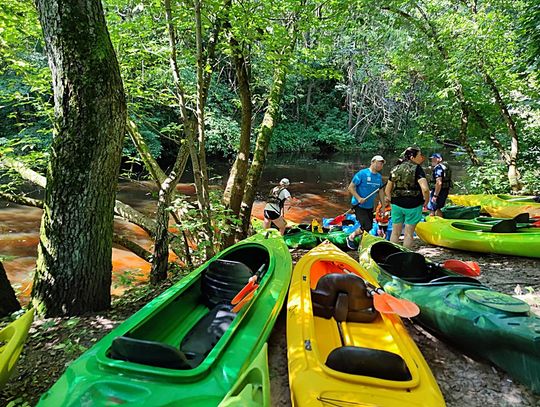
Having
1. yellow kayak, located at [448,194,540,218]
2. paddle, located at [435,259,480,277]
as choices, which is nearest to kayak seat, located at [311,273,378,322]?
paddle, located at [435,259,480,277]

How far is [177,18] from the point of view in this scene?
14.8 ft

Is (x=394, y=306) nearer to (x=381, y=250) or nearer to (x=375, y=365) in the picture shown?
(x=375, y=365)

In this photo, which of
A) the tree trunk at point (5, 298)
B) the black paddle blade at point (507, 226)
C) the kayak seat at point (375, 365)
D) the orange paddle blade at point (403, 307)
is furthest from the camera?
the black paddle blade at point (507, 226)

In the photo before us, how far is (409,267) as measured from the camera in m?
4.06

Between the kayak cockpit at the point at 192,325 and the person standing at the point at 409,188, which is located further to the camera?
the person standing at the point at 409,188

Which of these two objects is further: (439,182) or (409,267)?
(439,182)

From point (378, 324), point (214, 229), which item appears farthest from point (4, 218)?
point (378, 324)

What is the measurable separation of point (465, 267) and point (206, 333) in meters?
2.78

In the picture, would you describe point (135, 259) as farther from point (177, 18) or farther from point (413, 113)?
point (413, 113)

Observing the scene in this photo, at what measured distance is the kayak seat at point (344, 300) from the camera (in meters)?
3.13

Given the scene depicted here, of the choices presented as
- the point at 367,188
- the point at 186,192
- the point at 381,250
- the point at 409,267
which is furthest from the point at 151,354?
the point at 186,192

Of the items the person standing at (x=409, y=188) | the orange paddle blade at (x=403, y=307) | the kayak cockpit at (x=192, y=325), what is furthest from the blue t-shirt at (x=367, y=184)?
the orange paddle blade at (x=403, y=307)

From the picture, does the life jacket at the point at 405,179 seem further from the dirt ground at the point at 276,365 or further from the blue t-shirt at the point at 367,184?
the dirt ground at the point at 276,365

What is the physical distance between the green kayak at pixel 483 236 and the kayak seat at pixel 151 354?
4998 mm
